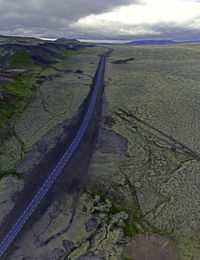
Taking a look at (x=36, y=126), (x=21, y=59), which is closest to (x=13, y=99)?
(x=36, y=126)

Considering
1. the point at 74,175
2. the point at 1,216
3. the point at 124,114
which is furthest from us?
the point at 124,114

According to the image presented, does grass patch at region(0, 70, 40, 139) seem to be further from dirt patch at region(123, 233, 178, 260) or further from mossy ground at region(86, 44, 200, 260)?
dirt patch at region(123, 233, 178, 260)

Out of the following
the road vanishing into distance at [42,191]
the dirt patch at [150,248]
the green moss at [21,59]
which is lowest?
the dirt patch at [150,248]

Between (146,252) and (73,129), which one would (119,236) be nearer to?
(146,252)

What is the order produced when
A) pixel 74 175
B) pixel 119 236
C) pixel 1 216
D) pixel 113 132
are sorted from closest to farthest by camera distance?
pixel 119 236 < pixel 1 216 < pixel 74 175 < pixel 113 132

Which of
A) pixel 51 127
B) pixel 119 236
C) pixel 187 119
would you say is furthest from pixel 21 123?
pixel 187 119

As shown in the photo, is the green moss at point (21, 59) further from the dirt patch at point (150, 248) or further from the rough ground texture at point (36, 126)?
the dirt patch at point (150, 248)

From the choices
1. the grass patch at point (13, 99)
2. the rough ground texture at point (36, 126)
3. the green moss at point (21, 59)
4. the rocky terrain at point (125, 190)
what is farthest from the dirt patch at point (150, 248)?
the green moss at point (21, 59)
